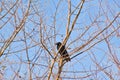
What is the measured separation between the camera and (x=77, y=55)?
2734 mm

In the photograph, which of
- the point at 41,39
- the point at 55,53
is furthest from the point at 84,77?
the point at 41,39

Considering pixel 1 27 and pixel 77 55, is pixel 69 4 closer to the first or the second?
pixel 77 55

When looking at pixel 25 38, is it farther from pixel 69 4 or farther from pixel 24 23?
pixel 69 4

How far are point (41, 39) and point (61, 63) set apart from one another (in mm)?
329

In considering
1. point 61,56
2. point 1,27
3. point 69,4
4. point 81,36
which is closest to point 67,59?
point 61,56

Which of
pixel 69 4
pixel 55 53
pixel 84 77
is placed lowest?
pixel 84 77

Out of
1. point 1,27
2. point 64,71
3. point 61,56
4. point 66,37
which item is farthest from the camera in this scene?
point 1,27

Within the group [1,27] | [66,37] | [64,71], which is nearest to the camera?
[66,37]

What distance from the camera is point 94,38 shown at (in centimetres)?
260

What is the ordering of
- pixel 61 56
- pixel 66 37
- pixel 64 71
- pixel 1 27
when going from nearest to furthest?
pixel 66 37
pixel 61 56
pixel 64 71
pixel 1 27

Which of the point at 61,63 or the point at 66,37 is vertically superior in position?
the point at 66,37

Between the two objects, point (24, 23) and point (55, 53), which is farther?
point (24, 23)

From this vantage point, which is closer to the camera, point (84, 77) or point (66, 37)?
point (66, 37)

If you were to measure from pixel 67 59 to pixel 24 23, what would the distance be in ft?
2.44
